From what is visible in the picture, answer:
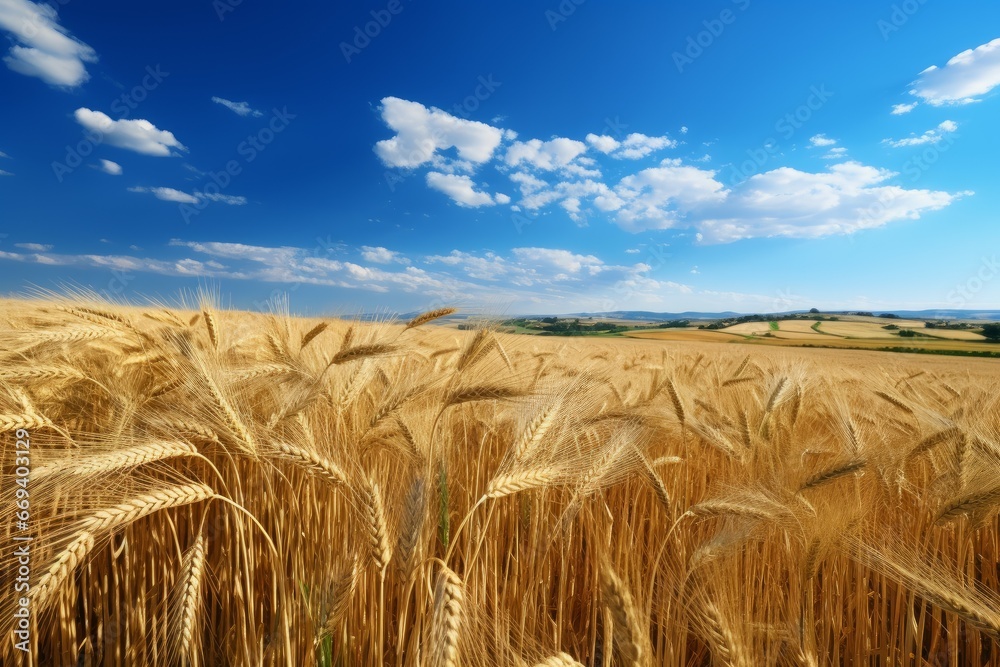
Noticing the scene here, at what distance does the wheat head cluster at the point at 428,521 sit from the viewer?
4.04ft

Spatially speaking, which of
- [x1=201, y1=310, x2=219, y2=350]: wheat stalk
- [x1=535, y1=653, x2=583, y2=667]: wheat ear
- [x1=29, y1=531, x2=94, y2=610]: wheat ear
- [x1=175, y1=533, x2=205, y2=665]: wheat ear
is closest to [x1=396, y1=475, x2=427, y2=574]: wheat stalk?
[x1=535, y1=653, x2=583, y2=667]: wheat ear

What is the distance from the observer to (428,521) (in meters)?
1.35

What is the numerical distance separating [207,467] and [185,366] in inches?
24.9

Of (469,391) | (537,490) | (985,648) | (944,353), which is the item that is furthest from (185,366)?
(944,353)

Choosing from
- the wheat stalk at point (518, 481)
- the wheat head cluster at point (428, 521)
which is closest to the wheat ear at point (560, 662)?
the wheat head cluster at point (428, 521)

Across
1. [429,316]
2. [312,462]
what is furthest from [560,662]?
[429,316]

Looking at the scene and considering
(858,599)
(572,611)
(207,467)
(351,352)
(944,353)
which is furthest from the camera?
(944,353)

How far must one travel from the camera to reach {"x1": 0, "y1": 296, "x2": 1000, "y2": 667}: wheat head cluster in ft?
4.04

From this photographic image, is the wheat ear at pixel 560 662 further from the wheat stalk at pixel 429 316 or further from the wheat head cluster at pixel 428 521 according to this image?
the wheat stalk at pixel 429 316

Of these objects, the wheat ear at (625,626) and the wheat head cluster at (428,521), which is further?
the wheat head cluster at (428,521)

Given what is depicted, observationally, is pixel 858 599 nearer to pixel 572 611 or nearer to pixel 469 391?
pixel 572 611

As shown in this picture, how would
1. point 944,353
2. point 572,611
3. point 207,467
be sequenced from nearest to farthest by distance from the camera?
point 572,611
point 207,467
point 944,353

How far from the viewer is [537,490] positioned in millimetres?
1965

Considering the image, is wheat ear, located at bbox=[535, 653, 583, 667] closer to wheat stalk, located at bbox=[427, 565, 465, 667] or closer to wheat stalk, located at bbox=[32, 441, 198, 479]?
wheat stalk, located at bbox=[427, 565, 465, 667]
